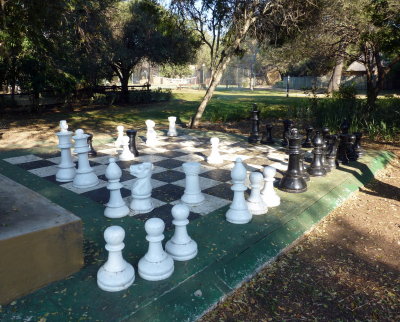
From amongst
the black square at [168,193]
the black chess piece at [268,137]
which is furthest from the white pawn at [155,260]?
the black chess piece at [268,137]

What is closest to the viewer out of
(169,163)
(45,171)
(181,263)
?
(181,263)

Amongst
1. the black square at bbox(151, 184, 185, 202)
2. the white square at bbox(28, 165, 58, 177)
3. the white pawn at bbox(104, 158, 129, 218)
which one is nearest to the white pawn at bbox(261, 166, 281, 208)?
the black square at bbox(151, 184, 185, 202)

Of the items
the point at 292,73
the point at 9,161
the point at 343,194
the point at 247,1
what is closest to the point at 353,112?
the point at 247,1

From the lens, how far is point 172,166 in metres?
4.76

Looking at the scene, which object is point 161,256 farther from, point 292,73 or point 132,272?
point 292,73

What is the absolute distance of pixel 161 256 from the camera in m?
2.18

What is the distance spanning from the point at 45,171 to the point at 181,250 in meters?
2.88

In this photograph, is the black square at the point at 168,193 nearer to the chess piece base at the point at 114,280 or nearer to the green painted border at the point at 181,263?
the green painted border at the point at 181,263

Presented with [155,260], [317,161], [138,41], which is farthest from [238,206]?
[138,41]

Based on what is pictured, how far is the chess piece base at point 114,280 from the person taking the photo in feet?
6.60

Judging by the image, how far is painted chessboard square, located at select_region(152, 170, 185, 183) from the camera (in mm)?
4145

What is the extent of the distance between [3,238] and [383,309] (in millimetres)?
2290

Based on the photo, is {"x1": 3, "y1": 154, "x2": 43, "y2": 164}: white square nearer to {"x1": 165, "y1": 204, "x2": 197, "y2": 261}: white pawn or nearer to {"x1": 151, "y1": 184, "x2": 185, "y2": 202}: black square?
{"x1": 151, "y1": 184, "x2": 185, "y2": 202}: black square

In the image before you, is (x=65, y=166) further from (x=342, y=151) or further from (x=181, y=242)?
(x=342, y=151)
